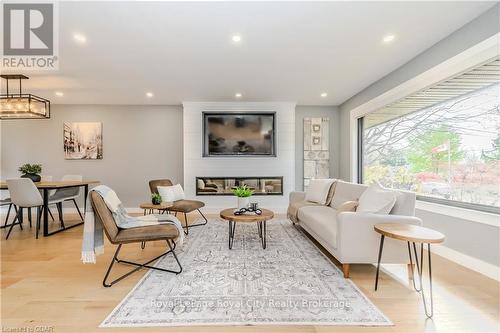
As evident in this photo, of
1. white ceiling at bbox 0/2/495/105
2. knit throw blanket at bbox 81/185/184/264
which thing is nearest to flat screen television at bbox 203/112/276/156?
white ceiling at bbox 0/2/495/105

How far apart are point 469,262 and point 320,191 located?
6.27 ft

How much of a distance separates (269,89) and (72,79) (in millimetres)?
3406

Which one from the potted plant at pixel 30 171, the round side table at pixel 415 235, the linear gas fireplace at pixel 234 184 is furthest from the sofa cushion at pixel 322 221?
the potted plant at pixel 30 171

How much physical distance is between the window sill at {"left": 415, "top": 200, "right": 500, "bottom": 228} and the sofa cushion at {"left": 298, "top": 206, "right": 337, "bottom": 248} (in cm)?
114

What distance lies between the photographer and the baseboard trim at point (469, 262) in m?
2.26

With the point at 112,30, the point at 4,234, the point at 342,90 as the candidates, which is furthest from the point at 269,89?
the point at 4,234

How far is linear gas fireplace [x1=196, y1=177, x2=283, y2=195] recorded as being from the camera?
17.9 ft

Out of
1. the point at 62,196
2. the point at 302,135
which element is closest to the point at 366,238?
the point at 302,135

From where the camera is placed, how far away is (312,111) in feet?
19.1

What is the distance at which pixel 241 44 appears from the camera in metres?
2.85

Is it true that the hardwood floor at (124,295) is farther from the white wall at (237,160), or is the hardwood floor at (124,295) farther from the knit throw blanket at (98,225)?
the white wall at (237,160)

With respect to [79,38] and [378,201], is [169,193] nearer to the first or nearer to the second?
[79,38]

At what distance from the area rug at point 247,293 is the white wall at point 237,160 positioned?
2505mm

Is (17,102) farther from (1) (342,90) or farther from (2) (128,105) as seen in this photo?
(1) (342,90)
